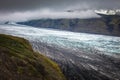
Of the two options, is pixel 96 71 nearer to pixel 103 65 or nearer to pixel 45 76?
pixel 103 65

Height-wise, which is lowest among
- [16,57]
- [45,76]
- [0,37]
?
[45,76]

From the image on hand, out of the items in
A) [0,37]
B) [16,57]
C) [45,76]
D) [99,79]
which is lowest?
[99,79]

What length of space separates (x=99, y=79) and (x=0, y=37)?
145 feet

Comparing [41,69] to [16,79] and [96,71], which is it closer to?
[16,79]

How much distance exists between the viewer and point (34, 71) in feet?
177

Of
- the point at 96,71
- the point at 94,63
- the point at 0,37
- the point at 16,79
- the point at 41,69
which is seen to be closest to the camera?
the point at 16,79

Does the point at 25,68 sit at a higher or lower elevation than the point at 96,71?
higher

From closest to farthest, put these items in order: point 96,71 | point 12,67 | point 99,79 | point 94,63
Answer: point 12,67
point 99,79
point 96,71
point 94,63

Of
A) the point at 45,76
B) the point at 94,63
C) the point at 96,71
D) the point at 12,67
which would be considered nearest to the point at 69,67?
the point at 96,71

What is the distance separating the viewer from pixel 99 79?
218ft

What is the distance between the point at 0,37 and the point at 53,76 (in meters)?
36.4

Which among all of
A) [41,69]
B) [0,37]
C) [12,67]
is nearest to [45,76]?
[41,69]

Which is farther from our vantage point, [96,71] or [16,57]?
[96,71]

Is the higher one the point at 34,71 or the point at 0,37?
the point at 0,37
